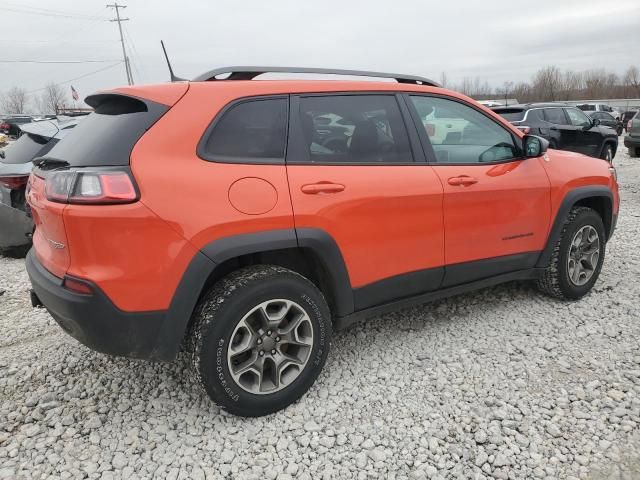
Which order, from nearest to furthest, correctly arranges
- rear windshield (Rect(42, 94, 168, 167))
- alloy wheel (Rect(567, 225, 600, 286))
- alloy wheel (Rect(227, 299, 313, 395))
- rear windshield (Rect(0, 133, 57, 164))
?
1. rear windshield (Rect(42, 94, 168, 167))
2. alloy wheel (Rect(227, 299, 313, 395))
3. alloy wheel (Rect(567, 225, 600, 286))
4. rear windshield (Rect(0, 133, 57, 164))

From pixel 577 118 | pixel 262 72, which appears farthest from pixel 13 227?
pixel 577 118

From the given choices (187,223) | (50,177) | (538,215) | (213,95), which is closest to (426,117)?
(538,215)

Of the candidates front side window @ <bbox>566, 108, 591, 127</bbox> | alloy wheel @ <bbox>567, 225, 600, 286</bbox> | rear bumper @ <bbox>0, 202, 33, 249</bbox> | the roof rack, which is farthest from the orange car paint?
front side window @ <bbox>566, 108, 591, 127</bbox>

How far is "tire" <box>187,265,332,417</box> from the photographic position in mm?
2379

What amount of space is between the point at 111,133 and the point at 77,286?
0.73 meters

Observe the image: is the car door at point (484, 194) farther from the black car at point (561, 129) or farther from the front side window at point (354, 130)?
the black car at point (561, 129)

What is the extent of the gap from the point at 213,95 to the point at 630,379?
2.85 metres

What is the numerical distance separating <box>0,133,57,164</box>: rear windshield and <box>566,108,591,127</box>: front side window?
37.3 feet

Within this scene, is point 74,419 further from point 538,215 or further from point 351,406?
point 538,215

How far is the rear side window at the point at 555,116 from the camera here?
1153 cm

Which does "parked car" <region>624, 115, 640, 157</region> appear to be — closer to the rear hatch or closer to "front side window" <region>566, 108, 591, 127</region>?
"front side window" <region>566, 108, 591, 127</region>

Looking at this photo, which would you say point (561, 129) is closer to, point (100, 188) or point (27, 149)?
point (27, 149)

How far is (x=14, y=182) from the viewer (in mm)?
4941

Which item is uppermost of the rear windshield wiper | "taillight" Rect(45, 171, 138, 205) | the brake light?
the rear windshield wiper
